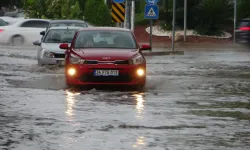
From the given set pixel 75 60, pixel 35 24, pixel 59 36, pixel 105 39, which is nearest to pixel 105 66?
pixel 75 60

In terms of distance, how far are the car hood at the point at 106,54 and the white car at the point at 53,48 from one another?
692 cm

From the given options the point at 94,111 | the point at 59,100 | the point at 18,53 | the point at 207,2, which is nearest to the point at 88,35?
the point at 59,100

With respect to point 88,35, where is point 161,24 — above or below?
below

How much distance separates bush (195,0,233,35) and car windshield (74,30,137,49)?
117ft

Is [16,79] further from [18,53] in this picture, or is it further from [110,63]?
[18,53]

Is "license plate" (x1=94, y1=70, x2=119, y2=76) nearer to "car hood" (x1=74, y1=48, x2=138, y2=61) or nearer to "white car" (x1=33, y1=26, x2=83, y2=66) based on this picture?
"car hood" (x1=74, y1=48, x2=138, y2=61)

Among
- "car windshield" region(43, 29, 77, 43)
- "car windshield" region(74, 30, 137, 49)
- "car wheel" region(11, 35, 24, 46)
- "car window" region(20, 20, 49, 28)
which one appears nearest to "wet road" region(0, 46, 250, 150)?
"car windshield" region(74, 30, 137, 49)

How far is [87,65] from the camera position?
1916 centimetres

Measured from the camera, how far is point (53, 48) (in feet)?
89.1

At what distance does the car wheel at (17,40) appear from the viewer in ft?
145

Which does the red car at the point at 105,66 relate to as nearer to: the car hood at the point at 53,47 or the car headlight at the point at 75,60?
the car headlight at the point at 75,60

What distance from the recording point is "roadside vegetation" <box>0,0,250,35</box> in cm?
5744

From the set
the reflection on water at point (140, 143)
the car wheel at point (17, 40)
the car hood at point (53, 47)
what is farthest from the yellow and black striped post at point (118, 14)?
the reflection on water at point (140, 143)

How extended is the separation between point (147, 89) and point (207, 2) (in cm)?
3735
